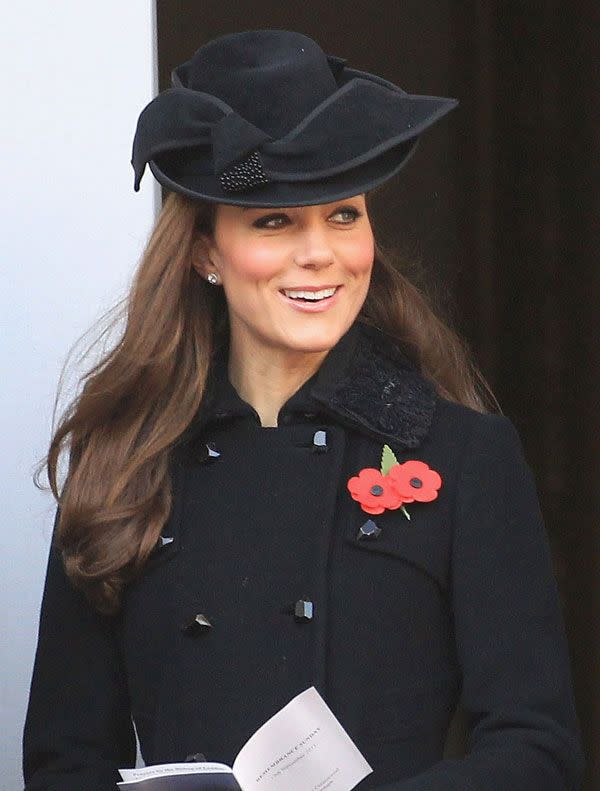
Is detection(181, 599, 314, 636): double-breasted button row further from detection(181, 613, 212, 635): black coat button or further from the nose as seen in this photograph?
the nose

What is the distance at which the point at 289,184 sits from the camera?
7.85ft

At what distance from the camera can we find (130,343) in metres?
2.65

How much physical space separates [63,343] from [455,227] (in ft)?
5.22

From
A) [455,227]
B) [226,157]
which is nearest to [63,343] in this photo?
[226,157]

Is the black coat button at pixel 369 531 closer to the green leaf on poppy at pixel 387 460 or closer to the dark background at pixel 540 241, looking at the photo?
the green leaf on poppy at pixel 387 460

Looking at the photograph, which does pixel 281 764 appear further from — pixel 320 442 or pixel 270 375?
pixel 270 375

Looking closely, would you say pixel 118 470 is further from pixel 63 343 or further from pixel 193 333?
pixel 63 343

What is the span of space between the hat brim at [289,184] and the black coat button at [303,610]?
530 mm

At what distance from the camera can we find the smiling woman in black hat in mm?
2387

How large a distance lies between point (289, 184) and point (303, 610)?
56 centimetres

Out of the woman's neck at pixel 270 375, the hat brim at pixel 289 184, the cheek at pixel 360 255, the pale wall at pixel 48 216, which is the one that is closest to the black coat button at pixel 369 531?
the woman's neck at pixel 270 375

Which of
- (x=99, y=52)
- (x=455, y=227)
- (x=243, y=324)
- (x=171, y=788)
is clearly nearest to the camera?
(x=171, y=788)

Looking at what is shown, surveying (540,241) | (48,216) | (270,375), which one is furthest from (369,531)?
(540,241)

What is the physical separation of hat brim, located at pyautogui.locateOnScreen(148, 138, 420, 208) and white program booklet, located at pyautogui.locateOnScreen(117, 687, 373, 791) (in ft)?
2.09
